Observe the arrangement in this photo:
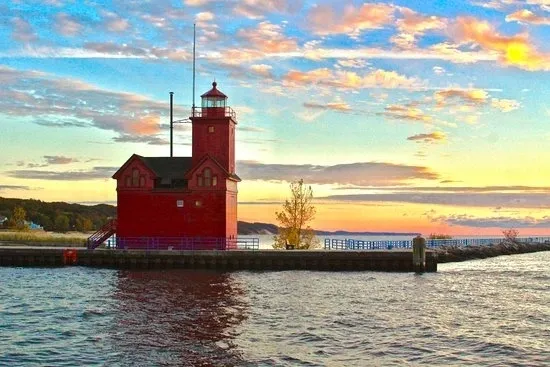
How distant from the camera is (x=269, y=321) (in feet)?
101

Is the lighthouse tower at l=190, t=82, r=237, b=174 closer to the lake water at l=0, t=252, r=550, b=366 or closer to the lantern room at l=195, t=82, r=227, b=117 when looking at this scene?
the lantern room at l=195, t=82, r=227, b=117

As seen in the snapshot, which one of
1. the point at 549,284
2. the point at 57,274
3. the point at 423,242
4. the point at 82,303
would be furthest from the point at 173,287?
the point at 549,284

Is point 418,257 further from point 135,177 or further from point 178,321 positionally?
point 178,321

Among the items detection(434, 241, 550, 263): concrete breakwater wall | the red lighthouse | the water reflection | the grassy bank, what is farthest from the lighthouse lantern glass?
the grassy bank

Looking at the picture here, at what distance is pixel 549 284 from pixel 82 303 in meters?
35.7

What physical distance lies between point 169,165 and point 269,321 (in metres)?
38.7

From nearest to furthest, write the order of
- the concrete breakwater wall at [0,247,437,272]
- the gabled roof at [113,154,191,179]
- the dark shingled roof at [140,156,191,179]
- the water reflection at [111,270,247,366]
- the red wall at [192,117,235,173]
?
the water reflection at [111,270,247,366] → the concrete breakwater wall at [0,247,437,272] → the gabled roof at [113,154,191,179] → the dark shingled roof at [140,156,191,179] → the red wall at [192,117,235,173]

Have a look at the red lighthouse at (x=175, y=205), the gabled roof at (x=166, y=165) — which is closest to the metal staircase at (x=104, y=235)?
the red lighthouse at (x=175, y=205)

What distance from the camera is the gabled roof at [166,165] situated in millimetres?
65000

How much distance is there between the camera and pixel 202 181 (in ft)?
209

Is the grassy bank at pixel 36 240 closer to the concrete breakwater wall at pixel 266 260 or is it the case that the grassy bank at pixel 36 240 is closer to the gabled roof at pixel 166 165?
the gabled roof at pixel 166 165

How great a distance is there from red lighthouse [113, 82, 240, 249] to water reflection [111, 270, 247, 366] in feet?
46.3

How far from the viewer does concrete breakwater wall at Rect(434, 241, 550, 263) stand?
7602 cm

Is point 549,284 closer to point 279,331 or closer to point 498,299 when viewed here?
point 498,299
